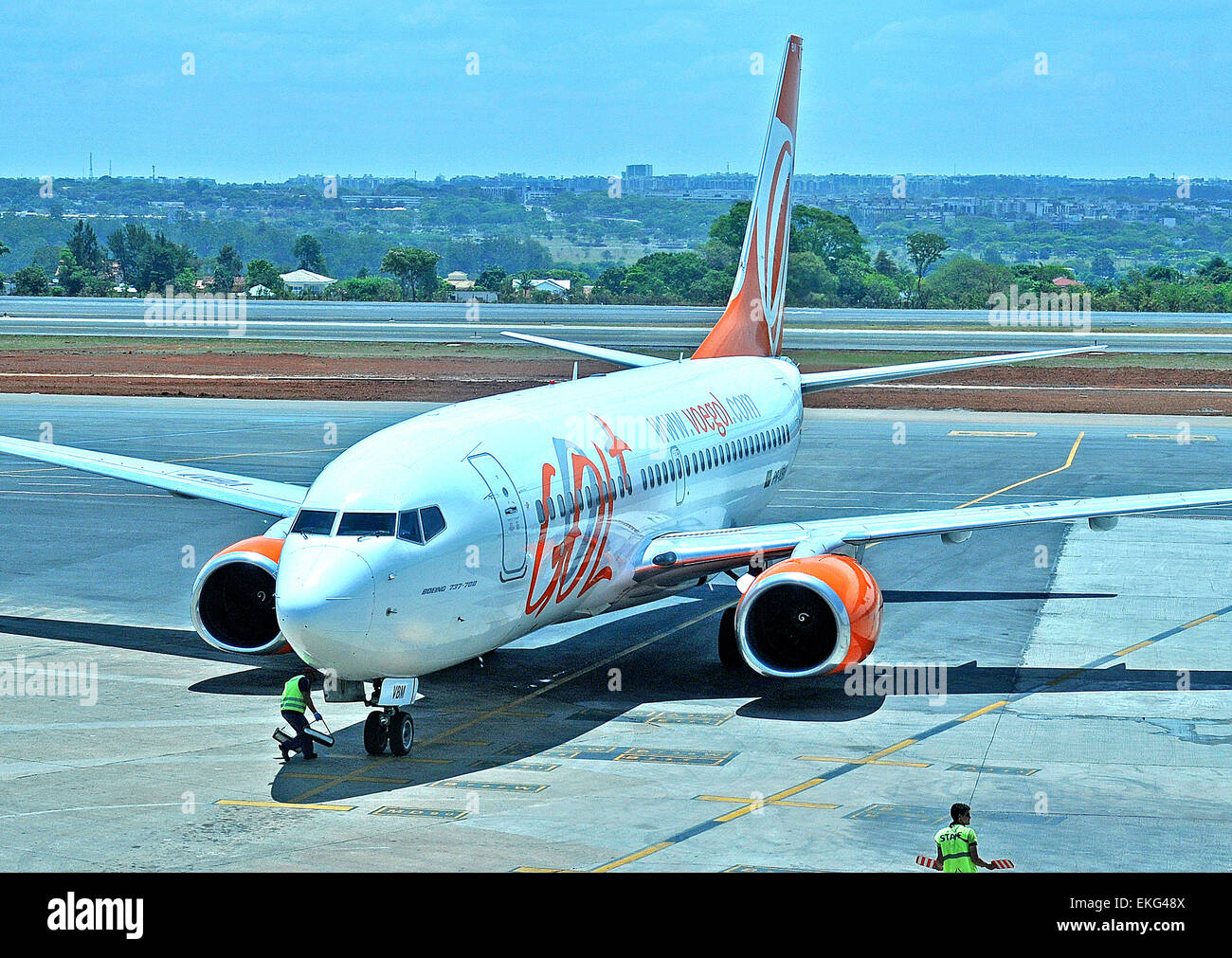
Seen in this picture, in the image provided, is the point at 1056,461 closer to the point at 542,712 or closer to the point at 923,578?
the point at 923,578

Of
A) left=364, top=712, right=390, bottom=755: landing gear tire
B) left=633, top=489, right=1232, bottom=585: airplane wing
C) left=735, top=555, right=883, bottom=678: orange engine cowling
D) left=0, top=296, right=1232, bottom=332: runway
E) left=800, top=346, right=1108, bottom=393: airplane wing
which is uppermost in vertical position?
left=0, top=296, right=1232, bottom=332: runway

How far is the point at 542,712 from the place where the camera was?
25312mm

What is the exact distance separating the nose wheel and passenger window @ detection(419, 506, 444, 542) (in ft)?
8.73

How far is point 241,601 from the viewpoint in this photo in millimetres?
27188

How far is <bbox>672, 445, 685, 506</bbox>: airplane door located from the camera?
99.1 ft

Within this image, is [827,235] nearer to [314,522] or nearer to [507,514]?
[507,514]

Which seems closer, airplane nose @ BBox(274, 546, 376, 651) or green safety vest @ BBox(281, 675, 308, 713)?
airplane nose @ BBox(274, 546, 376, 651)

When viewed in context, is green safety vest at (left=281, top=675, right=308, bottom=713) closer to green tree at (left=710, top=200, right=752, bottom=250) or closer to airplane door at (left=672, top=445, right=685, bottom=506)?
airplane door at (left=672, top=445, right=685, bottom=506)

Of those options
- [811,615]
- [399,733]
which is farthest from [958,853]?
[811,615]

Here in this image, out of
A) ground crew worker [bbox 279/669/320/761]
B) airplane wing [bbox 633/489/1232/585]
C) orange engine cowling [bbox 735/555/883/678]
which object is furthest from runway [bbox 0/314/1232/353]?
ground crew worker [bbox 279/669/320/761]

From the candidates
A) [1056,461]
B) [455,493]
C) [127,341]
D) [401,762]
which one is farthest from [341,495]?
[127,341]

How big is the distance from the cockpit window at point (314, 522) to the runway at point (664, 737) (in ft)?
10.9

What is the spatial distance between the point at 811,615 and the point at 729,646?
2.94 meters

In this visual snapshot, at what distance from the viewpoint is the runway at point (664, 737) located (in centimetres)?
1878
